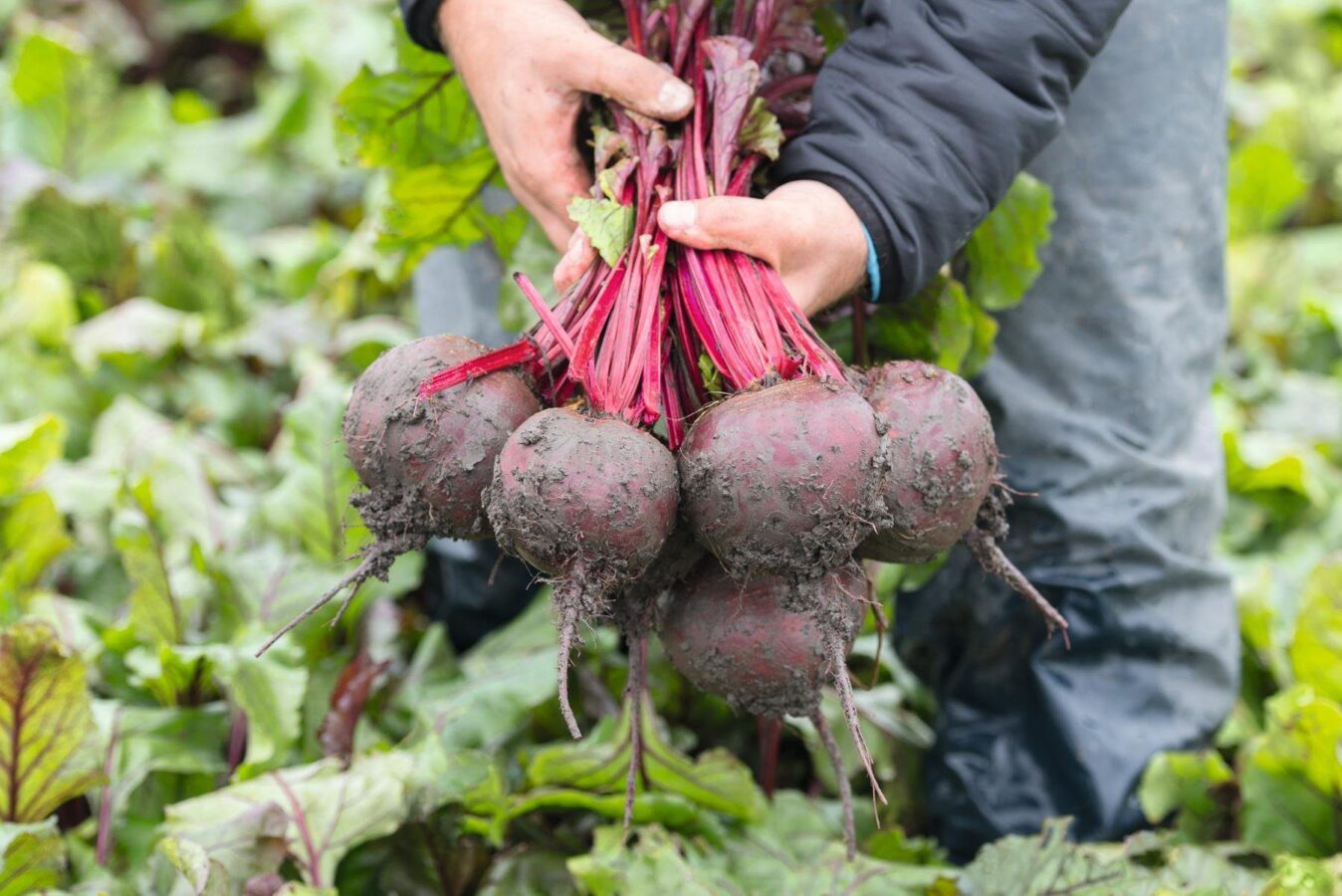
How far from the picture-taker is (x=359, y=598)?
8.20 feet

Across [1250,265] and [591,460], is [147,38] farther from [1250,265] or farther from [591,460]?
[591,460]

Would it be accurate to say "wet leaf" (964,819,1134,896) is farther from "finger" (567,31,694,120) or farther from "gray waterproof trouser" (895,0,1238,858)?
"finger" (567,31,694,120)

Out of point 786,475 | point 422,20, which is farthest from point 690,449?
point 422,20

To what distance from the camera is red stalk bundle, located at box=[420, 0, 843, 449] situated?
1.47 metres

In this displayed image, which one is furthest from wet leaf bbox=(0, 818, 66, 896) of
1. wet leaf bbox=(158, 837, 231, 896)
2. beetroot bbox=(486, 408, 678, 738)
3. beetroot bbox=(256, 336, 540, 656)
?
beetroot bbox=(486, 408, 678, 738)

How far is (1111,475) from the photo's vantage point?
2.08m

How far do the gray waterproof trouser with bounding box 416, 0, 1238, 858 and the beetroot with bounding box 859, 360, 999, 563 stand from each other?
589mm

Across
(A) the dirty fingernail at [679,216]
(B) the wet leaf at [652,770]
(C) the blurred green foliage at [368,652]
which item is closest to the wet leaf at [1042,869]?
(C) the blurred green foliage at [368,652]

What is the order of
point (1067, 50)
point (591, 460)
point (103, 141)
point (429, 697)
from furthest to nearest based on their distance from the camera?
point (103, 141)
point (429, 697)
point (1067, 50)
point (591, 460)

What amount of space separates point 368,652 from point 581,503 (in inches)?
48.1

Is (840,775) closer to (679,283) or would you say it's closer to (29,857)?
(679,283)

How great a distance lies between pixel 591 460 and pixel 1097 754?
4.16 ft

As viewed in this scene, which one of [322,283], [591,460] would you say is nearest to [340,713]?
[591,460]

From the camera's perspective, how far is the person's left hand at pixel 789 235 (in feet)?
4.83
